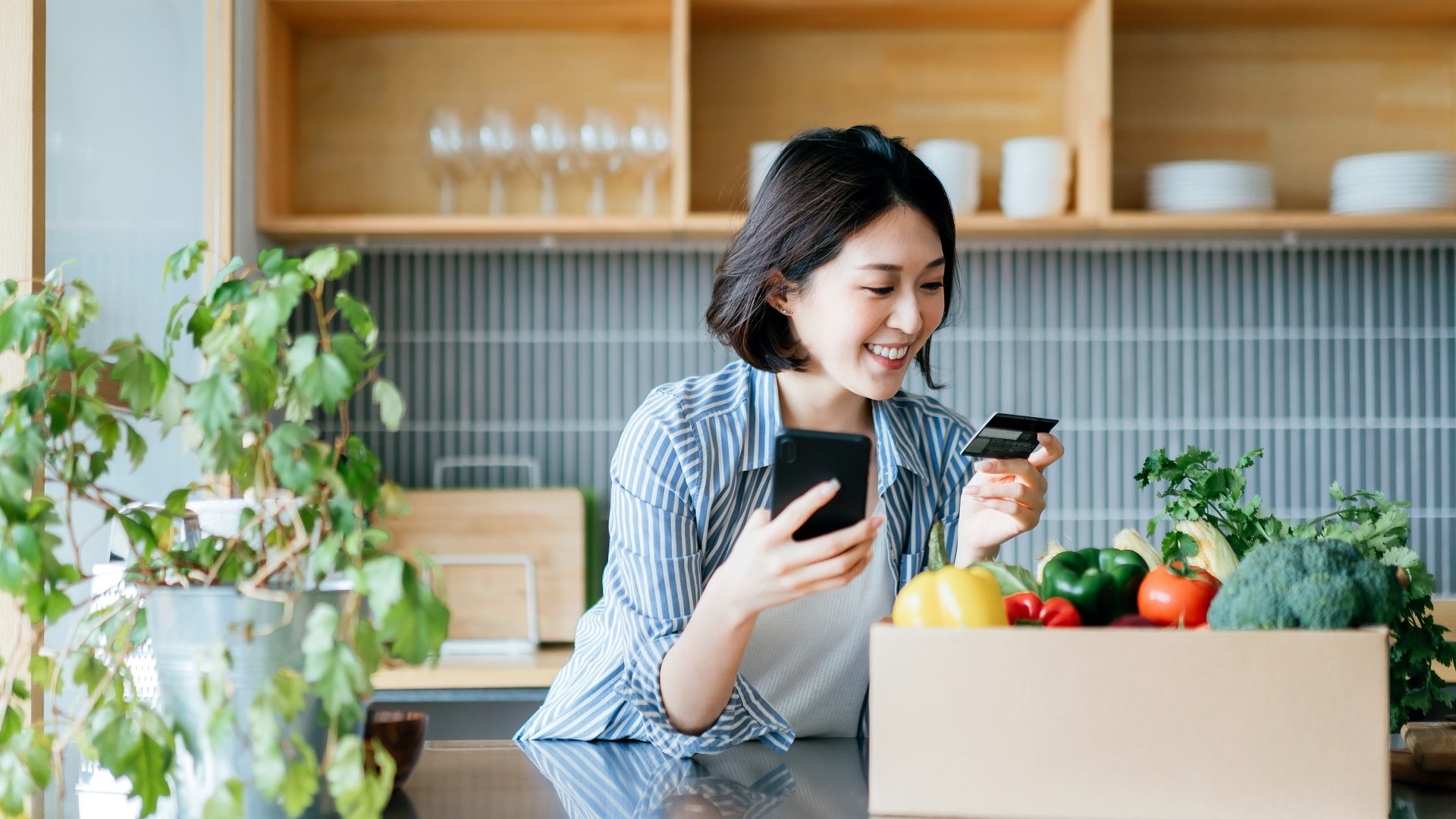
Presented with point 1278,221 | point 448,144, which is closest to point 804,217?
point 448,144

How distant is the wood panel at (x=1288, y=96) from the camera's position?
273 cm

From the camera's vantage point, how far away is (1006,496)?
4.28 feet

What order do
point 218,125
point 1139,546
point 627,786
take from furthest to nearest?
1. point 218,125
2. point 1139,546
3. point 627,786

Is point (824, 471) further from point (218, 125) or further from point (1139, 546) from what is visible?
point (218, 125)

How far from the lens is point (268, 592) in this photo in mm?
769

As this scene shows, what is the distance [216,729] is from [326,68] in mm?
2318

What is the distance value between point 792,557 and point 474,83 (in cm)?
201

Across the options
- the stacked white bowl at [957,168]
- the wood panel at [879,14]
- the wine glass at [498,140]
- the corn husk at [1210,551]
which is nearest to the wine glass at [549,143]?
the wine glass at [498,140]

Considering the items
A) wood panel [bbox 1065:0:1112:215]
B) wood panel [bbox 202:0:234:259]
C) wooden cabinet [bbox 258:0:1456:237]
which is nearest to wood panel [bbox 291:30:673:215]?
wooden cabinet [bbox 258:0:1456:237]

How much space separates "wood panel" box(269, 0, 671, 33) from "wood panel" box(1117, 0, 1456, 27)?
1.00 m

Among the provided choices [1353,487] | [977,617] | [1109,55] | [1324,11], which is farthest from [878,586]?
[1324,11]

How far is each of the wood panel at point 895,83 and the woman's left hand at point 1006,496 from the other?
4.89ft

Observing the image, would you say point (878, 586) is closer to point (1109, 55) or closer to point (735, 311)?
point (735, 311)

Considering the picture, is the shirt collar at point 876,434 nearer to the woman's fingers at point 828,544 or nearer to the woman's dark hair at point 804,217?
the woman's dark hair at point 804,217
